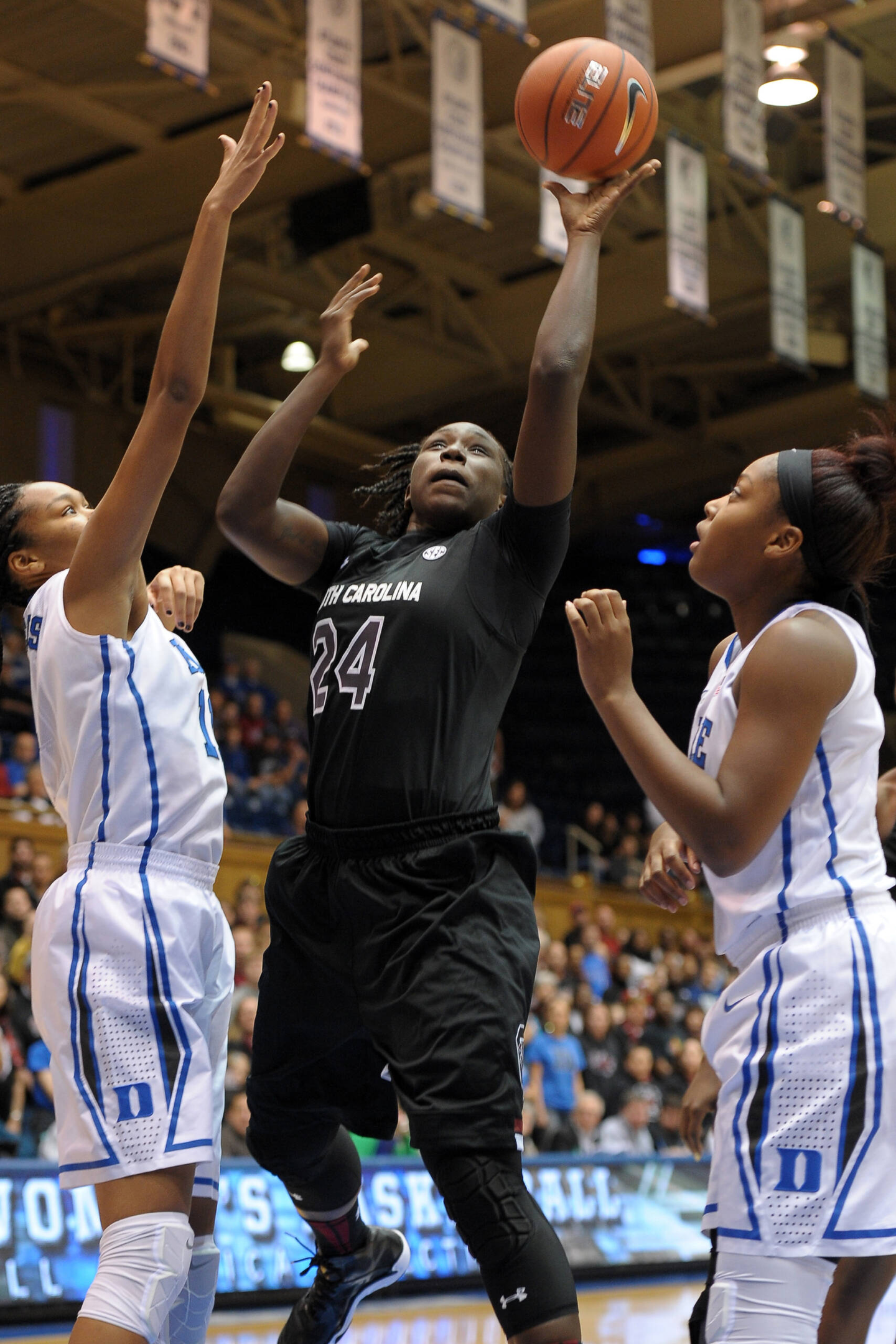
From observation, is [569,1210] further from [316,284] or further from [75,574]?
[316,284]

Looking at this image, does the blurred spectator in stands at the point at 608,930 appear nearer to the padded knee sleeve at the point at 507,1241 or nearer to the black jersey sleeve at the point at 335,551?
the black jersey sleeve at the point at 335,551

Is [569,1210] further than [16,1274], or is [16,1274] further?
[569,1210]

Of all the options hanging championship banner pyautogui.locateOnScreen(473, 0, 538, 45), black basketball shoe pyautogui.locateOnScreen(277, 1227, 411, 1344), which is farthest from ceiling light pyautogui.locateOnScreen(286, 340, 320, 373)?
black basketball shoe pyautogui.locateOnScreen(277, 1227, 411, 1344)

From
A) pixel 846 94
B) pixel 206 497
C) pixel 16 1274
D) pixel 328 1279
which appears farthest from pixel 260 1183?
pixel 206 497

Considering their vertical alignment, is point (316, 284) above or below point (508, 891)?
above

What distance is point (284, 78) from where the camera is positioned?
1081cm

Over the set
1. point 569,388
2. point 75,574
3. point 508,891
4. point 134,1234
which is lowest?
point 134,1234

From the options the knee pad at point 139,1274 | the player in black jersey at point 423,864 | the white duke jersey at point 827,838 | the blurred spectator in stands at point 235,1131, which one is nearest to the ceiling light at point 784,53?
the blurred spectator in stands at point 235,1131

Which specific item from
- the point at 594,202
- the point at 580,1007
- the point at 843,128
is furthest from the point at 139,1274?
the point at 843,128

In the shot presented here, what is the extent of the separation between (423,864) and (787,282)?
30.5ft

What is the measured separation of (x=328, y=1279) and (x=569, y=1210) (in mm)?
4344

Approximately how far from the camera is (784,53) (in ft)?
35.2

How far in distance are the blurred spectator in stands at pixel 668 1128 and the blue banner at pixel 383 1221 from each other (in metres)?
1.69

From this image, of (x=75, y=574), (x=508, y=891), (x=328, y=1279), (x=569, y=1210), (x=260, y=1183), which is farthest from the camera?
(x=569, y=1210)
